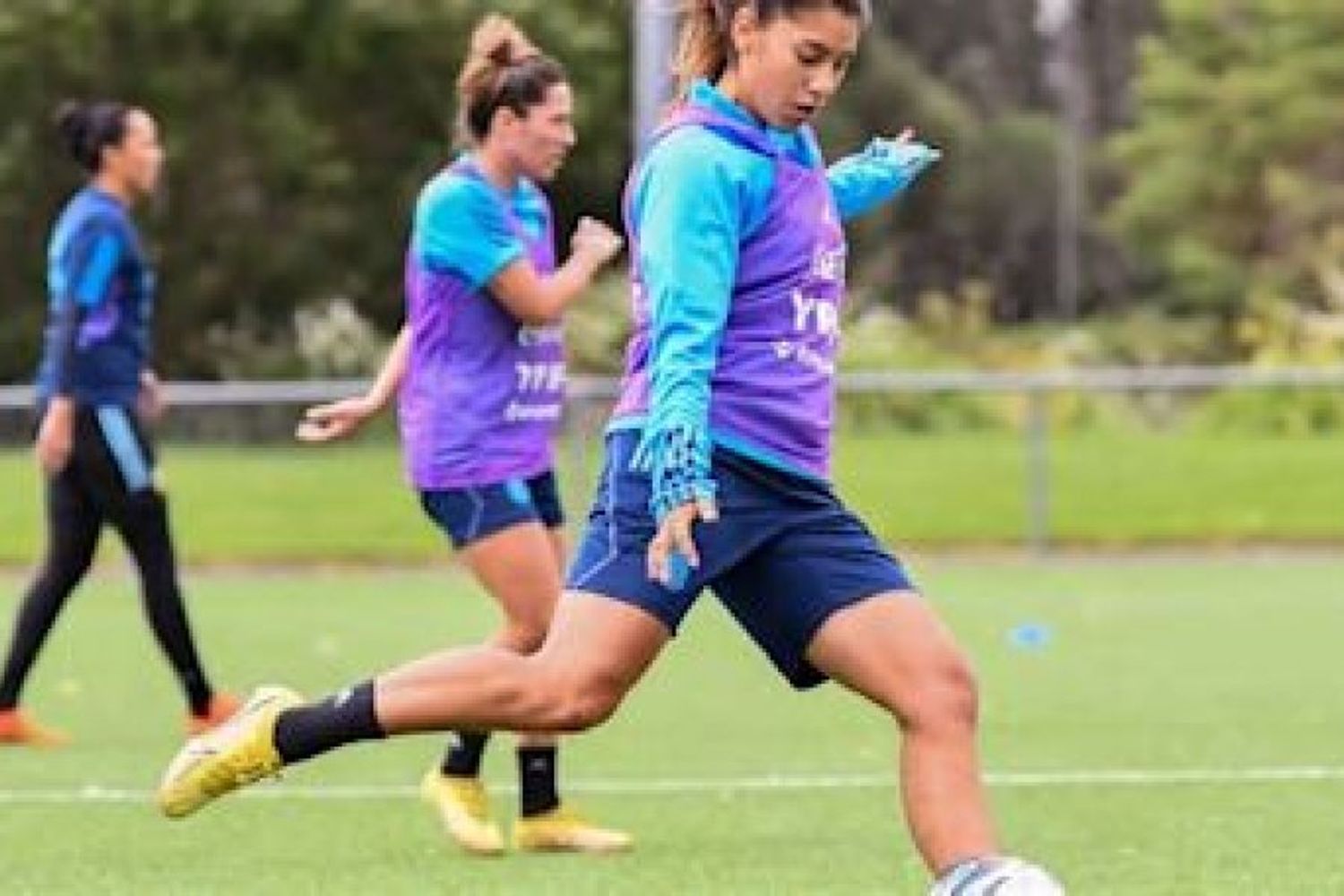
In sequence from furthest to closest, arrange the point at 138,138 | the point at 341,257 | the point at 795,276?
1. the point at 341,257
2. the point at 138,138
3. the point at 795,276

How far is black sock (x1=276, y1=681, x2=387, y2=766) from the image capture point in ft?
21.7

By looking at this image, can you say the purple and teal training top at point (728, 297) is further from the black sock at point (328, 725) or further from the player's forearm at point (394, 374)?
the player's forearm at point (394, 374)

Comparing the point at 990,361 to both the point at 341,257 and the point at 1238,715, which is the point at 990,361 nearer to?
the point at 341,257

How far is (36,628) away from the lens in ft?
37.4

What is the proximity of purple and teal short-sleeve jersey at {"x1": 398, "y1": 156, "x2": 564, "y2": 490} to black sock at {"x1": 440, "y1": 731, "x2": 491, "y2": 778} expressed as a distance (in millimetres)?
620

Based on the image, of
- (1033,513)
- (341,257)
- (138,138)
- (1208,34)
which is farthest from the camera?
(1208,34)

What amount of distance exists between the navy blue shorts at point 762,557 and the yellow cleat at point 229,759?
0.69 meters

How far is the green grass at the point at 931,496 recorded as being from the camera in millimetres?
21266

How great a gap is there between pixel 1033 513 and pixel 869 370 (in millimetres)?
8143

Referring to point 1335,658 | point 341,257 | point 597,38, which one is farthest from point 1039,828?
point 341,257

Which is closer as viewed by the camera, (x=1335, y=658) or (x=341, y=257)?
(x=1335, y=658)

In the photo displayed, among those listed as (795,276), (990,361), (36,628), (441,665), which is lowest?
(990,361)

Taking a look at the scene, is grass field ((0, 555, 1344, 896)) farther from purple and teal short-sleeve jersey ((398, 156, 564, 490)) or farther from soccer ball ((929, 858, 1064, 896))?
soccer ball ((929, 858, 1064, 896))

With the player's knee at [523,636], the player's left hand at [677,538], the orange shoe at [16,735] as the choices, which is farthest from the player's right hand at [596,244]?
the orange shoe at [16,735]
